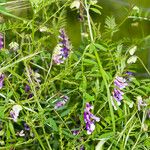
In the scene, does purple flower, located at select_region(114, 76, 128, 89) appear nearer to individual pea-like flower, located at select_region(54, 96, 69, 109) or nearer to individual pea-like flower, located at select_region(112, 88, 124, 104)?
individual pea-like flower, located at select_region(112, 88, 124, 104)

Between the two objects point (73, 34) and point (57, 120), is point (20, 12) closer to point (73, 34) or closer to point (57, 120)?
point (73, 34)

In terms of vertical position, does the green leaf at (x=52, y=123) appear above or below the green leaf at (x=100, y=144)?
above

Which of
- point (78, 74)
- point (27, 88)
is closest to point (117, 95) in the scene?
point (78, 74)

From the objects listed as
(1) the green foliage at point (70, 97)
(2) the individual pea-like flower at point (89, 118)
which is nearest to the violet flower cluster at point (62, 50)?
(1) the green foliage at point (70, 97)

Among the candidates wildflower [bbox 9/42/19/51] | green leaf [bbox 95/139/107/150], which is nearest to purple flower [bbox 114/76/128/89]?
green leaf [bbox 95/139/107/150]

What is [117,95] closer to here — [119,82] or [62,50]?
[119,82]

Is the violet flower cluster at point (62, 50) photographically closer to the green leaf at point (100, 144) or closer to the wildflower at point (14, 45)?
the wildflower at point (14, 45)
